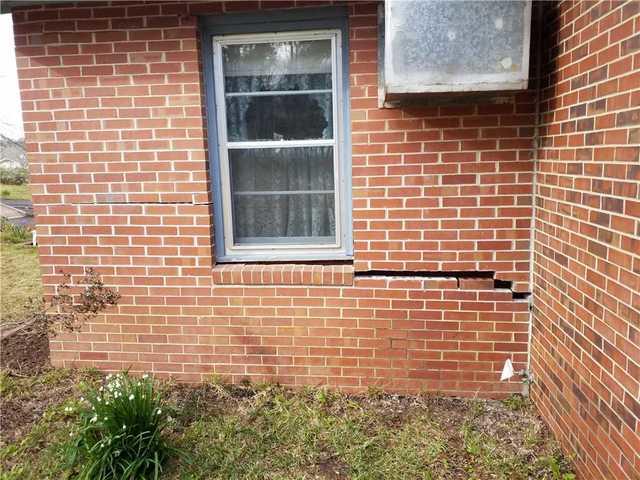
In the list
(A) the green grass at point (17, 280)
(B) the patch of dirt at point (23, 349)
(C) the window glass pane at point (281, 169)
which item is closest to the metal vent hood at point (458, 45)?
(C) the window glass pane at point (281, 169)

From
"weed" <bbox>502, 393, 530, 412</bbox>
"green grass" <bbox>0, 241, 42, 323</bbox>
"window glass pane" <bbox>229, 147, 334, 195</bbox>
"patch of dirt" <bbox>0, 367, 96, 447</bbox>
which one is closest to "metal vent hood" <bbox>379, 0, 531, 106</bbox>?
"window glass pane" <bbox>229, 147, 334, 195</bbox>

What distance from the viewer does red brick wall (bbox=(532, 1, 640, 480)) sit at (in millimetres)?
2080

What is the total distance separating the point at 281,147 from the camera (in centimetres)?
370

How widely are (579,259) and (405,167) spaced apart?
1263 mm

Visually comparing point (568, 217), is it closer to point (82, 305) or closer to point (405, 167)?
point (405, 167)

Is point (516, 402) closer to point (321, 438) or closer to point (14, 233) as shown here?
point (321, 438)

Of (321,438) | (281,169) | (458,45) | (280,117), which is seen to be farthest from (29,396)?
(458,45)

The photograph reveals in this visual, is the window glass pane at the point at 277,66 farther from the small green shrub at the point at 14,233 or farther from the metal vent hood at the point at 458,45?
the small green shrub at the point at 14,233

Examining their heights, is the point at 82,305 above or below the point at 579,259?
below

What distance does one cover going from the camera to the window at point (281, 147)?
356 centimetres

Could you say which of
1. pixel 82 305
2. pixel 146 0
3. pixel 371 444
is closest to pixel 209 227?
pixel 82 305

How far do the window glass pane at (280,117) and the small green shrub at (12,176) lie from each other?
1413cm

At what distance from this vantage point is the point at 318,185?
3729mm

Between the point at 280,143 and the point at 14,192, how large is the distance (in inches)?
523
